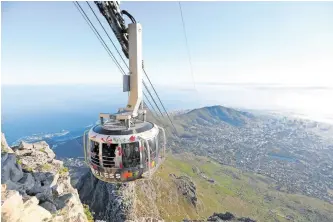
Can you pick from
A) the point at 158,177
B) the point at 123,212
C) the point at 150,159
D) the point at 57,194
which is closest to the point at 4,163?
the point at 57,194

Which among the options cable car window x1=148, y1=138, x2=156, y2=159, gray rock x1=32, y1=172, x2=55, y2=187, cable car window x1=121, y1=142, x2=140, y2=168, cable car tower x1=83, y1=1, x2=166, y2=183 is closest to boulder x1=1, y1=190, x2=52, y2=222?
cable car tower x1=83, y1=1, x2=166, y2=183

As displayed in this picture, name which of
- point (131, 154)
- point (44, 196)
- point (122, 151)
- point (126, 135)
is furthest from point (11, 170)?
point (126, 135)

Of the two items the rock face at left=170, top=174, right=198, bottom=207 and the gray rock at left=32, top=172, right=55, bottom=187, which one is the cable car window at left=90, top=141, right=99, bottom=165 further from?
the rock face at left=170, top=174, right=198, bottom=207

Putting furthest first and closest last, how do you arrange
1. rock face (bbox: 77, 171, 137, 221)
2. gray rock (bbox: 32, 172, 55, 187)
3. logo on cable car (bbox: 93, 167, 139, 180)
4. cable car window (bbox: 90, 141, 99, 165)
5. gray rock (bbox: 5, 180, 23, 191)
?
rock face (bbox: 77, 171, 137, 221) → gray rock (bbox: 32, 172, 55, 187) → gray rock (bbox: 5, 180, 23, 191) → cable car window (bbox: 90, 141, 99, 165) → logo on cable car (bbox: 93, 167, 139, 180)

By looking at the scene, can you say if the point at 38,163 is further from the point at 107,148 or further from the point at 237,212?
the point at 237,212

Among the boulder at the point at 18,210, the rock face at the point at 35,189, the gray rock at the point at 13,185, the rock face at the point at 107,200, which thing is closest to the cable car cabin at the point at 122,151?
the boulder at the point at 18,210

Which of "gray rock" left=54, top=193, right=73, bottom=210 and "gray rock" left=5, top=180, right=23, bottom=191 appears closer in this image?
"gray rock" left=5, top=180, right=23, bottom=191

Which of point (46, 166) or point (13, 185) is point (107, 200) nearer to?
point (46, 166)
